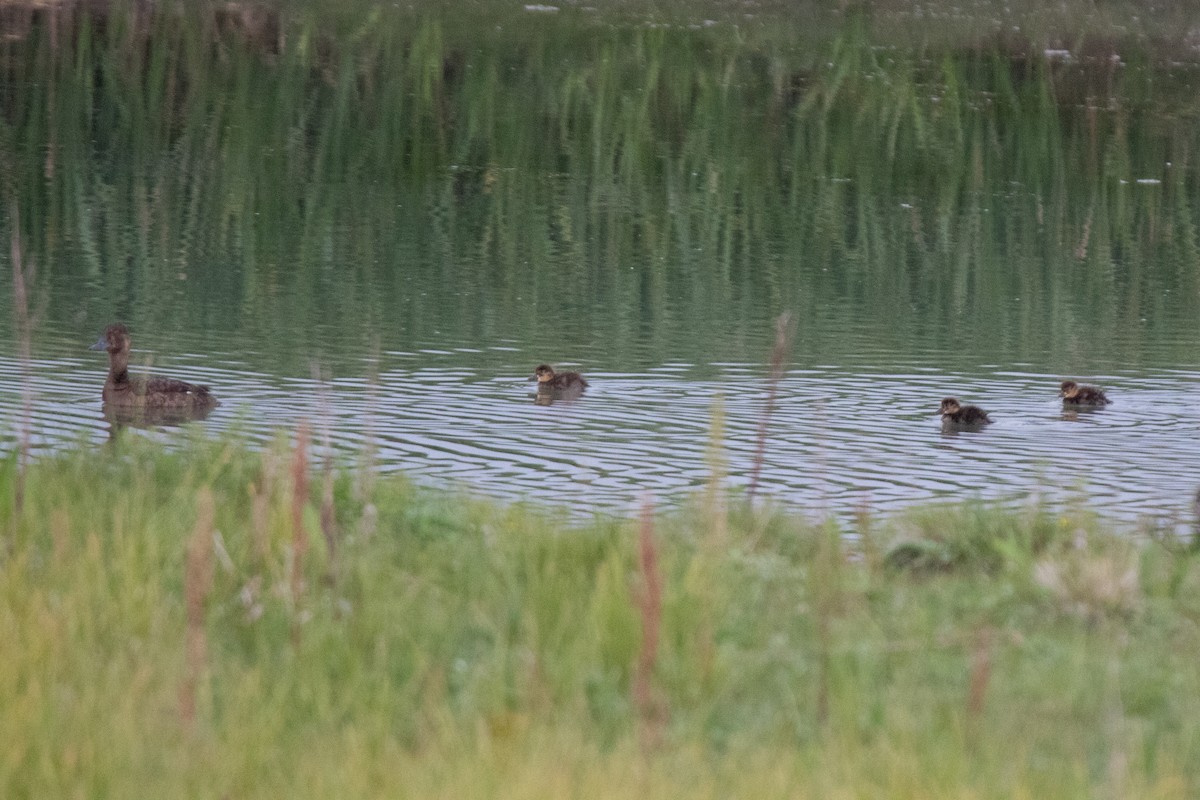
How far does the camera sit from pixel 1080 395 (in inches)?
521

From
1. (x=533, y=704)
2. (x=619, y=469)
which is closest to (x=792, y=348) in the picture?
(x=619, y=469)

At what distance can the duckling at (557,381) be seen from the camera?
13148mm

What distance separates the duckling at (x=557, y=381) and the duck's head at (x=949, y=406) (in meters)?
2.29

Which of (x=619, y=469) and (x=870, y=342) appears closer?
(x=619, y=469)

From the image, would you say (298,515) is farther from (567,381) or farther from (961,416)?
(961,416)

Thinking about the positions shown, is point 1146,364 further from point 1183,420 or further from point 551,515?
point 551,515

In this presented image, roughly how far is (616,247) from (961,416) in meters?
6.54

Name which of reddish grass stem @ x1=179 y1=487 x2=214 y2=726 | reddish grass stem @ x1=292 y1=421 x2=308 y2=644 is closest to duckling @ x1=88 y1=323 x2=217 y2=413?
reddish grass stem @ x1=292 y1=421 x2=308 y2=644

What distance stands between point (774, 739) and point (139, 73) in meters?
24.3

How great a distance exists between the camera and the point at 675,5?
135 feet

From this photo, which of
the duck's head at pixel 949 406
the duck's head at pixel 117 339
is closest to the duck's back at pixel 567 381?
the duck's head at pixel 949 406

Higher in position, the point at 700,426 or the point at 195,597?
the point at 195,597

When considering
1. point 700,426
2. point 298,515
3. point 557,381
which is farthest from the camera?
point 557,381

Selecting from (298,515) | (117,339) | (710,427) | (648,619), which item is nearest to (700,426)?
(710,427)
